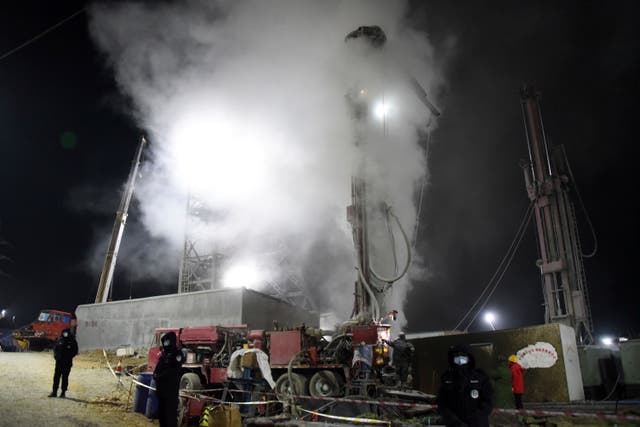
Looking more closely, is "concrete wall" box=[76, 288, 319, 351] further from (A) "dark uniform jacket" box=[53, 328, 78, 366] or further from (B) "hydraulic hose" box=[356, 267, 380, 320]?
(A) "dark uniform jacket" box=[53, 328, 78, 366]

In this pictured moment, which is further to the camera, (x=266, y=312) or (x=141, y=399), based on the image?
(x=266, y=312)

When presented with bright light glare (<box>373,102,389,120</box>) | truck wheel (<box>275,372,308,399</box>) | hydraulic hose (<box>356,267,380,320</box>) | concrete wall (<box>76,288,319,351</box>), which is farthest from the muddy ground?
bright light glare (<box>373,102,389,120</box>)

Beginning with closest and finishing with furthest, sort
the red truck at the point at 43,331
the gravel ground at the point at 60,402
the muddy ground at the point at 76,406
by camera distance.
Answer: the muddy ground at the point at 76,406, the gravel ground at the point at 60,402, the red truck at the point at 43,331

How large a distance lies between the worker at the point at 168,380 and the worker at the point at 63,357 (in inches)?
160

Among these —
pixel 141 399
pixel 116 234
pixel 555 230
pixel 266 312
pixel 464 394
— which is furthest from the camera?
pixel 116 234

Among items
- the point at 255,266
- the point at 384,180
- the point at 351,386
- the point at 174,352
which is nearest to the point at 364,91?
the point at 384,180

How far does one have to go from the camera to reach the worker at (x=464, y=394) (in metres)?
3.76

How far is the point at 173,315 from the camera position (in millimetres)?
20172

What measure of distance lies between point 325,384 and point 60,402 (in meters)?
5.52

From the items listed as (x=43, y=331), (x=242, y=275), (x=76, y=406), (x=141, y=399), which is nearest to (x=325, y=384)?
(x=141, y=399)

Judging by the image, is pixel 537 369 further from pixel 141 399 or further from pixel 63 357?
pixel 63 357

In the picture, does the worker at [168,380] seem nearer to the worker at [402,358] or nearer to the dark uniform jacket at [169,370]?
the dark uniform jacket at [169,370]

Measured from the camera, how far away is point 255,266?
27000 millimetres

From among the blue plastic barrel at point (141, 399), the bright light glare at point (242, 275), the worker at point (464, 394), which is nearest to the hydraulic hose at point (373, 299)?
the blue plastic barrel at point (141, 399)
